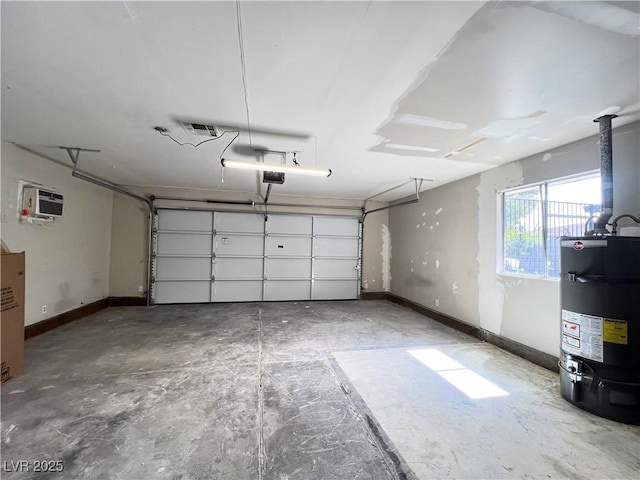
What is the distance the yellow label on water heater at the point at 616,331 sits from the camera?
2.04m

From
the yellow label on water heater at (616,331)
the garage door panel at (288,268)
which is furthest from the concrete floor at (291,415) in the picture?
the garage door panel at (288,268)

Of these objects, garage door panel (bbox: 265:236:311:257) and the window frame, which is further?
garage door panel (bbox: 265:236:311:257)

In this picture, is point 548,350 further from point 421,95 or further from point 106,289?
point 106,289

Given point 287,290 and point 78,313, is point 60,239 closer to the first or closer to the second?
point 78,313

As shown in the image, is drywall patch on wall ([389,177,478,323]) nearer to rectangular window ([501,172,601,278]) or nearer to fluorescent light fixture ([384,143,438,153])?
rectangular window ([501,172,601,278])

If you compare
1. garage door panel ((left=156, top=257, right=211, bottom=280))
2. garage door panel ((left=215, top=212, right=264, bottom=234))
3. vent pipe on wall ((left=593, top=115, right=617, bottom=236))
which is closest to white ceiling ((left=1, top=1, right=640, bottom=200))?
vent pipe on wall ((left=593, top=115, right=617, bottom=236))

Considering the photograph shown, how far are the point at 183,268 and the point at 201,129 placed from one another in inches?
165

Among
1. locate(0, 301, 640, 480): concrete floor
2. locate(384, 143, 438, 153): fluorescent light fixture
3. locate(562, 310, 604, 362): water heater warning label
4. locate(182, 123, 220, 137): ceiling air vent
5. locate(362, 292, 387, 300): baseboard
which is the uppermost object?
locate(384, 143, 438, 153): fluorescent light fixture

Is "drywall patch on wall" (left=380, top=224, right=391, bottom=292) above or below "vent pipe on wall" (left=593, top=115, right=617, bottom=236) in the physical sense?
below

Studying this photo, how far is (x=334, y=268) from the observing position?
673cm

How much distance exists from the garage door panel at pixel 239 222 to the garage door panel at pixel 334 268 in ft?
5.64

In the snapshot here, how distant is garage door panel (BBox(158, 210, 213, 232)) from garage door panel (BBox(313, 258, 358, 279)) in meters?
2.82

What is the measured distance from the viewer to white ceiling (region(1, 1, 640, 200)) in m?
1.34

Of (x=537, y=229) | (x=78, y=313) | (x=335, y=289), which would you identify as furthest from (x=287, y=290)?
(x=537, y=229)
